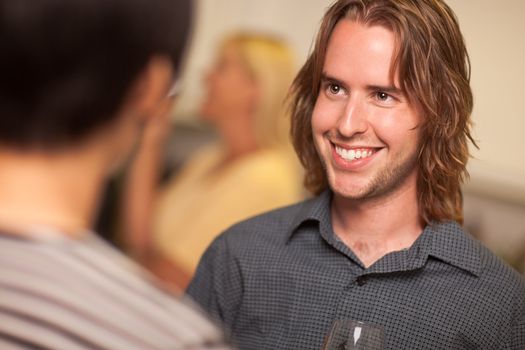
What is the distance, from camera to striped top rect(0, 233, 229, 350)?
83cm

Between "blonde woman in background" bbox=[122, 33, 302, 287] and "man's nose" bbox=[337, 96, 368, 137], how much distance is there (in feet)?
4.70

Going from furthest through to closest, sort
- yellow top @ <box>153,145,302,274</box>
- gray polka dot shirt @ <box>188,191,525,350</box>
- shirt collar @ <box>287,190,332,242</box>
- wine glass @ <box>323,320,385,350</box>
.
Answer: yellow top @ <box>153,145,302,274</box>, shirt collar @ <box>287,190,332,242</box>, gray polka dot shirt @ <box>188,191,525,350</box>, wine glass @ <box>323,320,385,350</box>

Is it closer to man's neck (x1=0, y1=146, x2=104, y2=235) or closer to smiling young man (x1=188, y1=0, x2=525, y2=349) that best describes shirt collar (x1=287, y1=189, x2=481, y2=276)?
smiling young man (x1=188, y1=0, x2=525, y2=349)

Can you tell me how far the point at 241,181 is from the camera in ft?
10.3

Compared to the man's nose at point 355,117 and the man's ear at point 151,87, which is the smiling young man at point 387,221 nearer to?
the man's nose at point 355,117

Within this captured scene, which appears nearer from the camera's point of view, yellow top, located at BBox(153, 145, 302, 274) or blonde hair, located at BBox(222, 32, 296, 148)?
yellow top, located at BBox(153, 145, 302, 274)

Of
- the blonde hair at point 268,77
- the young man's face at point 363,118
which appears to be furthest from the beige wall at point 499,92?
the young man's face at point 363,118

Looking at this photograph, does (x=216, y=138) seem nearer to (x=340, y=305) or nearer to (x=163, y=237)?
(x=163, y=237)

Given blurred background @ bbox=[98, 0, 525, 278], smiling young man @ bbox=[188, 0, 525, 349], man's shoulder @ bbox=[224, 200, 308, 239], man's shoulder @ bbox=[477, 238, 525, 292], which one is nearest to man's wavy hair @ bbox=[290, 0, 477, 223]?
smiling young man @ bbox=[188, 0, 525, 349]

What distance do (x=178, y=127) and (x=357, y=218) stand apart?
10.4 ft

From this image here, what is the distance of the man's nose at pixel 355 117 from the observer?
1605mm

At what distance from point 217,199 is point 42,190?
2280mm

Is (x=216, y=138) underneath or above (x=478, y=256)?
underneath

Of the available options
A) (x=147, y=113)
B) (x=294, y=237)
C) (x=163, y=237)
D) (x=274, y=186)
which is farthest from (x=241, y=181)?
(x=147, y=113)
